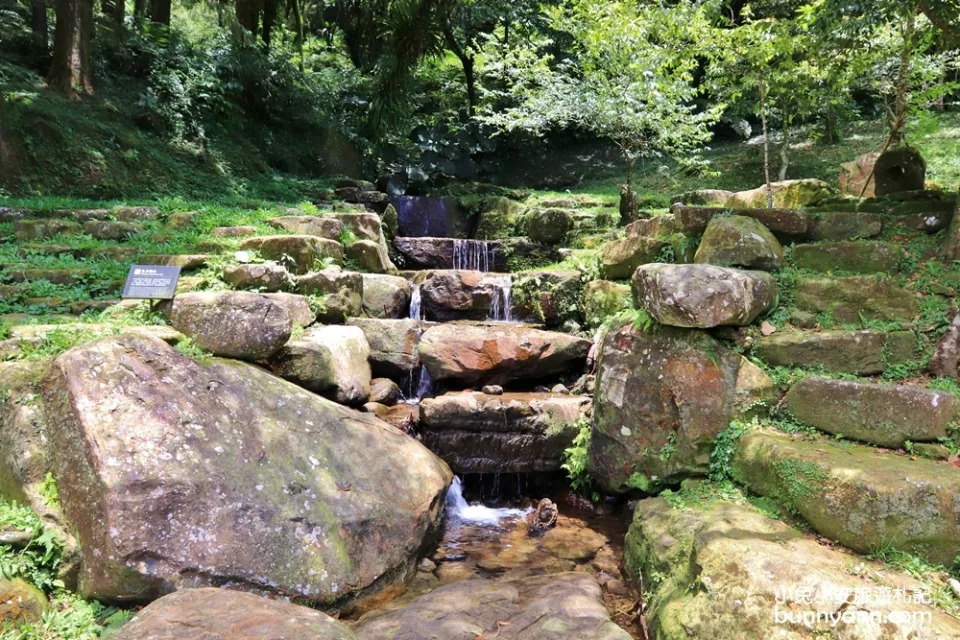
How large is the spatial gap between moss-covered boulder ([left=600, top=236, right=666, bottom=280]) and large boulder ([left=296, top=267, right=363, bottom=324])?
3220 millimetres

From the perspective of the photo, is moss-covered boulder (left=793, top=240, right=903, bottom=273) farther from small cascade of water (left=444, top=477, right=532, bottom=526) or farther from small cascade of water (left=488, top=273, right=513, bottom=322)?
small cascade of water (left=488, top=273, right=513, bottom=322)

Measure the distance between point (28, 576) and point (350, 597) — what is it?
71.9 inches

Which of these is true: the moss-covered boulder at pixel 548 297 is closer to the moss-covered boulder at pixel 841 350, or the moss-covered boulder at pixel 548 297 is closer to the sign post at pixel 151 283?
the moss-covered boulder at pixel 841 350

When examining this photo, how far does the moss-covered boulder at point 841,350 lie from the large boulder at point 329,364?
12.4 ft

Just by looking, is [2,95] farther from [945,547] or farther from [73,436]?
[945,547]

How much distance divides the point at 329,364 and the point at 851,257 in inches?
196

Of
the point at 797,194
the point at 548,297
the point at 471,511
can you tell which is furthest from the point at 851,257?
the point at 471,511

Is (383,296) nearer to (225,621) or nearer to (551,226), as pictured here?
(551,226)

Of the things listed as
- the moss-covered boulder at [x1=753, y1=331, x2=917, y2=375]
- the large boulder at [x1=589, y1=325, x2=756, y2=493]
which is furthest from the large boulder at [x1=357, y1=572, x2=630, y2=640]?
the moss-covered boulder at [x1=753, y1=331, x2=917, y2=375]

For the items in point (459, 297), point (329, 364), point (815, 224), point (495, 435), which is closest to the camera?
point (329, 364)

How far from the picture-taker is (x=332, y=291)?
6.55m

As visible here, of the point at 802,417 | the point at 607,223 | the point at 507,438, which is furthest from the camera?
the point at 607,223

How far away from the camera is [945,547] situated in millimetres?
3123

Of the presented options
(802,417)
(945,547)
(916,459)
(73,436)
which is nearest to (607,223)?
(802,417)
